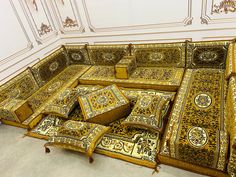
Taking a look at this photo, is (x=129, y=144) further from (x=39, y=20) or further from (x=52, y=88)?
(x=39, y=20)

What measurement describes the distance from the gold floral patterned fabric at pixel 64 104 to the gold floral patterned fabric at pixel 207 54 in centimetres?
188

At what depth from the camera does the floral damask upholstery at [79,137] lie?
196cm

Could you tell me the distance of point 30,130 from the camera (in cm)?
256

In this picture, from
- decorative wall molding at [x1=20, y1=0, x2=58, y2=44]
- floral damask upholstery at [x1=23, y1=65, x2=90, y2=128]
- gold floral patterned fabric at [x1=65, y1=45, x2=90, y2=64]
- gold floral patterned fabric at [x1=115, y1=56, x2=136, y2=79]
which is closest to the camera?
floral damask upholstery at [x1=23, y1=65, x2=90, y2=128]

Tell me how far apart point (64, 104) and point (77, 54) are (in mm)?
1427

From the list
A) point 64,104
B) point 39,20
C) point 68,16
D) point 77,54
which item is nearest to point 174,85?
point 64,104

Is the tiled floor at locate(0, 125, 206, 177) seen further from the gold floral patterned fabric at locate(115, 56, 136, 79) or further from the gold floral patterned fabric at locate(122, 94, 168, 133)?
the gold floral patterned fabric at locate(115, 56, 136, 79)

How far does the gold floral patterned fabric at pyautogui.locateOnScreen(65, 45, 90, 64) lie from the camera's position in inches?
141

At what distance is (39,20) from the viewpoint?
331 centimetres

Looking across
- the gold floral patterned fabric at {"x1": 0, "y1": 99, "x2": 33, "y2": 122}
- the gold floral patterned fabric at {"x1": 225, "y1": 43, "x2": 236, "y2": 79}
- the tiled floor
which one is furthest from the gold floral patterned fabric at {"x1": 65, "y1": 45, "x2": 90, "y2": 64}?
the gold floral patterned fabric at {"x1": 225, "y1": 43, "x2": 236, "y2": 79}

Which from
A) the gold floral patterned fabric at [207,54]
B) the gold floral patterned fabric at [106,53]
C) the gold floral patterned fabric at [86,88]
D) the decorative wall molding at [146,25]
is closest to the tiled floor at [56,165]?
the gold floral patterned fabric at [86,88]

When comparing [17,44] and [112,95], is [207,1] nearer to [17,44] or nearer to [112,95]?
[112,95]

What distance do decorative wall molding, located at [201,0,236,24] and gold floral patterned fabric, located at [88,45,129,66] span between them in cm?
131

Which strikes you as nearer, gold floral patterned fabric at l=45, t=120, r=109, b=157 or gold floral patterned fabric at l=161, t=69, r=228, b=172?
gold floral patterned fabric at l=161, t=69, r=228, b=172
